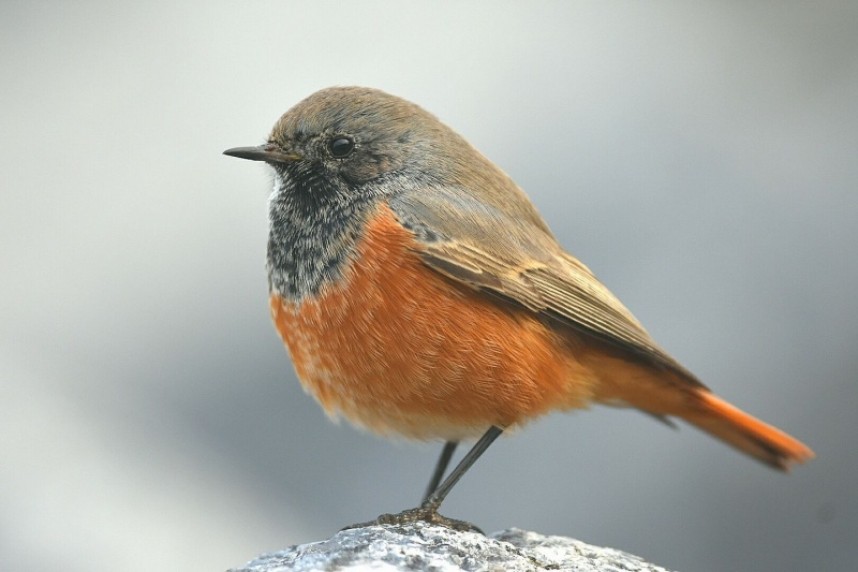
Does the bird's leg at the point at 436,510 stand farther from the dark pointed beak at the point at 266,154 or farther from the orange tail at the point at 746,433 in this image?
the dark pointed beak at the point at 266,154

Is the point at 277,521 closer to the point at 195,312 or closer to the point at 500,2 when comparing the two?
the point at 195,312

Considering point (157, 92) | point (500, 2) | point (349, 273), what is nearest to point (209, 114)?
point (157, 92)

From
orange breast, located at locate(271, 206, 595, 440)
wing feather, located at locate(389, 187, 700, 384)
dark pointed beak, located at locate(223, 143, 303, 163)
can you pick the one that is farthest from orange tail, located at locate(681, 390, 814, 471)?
dark pointed beak, located at locate(223, 143, 303, 163)

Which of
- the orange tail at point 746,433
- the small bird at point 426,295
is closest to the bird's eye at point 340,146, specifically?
the small bird at point 426,295

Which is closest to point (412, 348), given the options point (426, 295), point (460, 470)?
point (426, 295)

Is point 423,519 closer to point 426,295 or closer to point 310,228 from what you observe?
point 426,295

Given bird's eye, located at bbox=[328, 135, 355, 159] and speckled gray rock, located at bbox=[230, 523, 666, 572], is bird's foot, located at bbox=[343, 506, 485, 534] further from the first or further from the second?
bird's eye, located at bbox=[328, 135, 355, 159]
